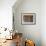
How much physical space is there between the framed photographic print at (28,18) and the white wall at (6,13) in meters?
1.33

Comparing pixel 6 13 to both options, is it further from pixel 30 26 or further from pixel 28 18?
pixel 30 26

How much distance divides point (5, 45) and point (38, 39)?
11.0 feet

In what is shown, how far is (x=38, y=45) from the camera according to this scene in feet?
19.0

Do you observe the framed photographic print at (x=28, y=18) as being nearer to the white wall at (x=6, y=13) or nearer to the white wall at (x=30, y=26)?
the white wall at (x=30, y=26)

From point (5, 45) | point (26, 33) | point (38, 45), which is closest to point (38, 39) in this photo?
point (38, 45)

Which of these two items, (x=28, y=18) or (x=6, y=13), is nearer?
(x=6, y=13)

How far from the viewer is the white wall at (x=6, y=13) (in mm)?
4441

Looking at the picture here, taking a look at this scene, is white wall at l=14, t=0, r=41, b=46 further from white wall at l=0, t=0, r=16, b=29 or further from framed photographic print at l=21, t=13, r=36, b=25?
white wall at l=0, t=0, r=16, b=29

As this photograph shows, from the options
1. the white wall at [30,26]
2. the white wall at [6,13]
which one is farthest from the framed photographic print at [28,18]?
the white wall at [6,13]

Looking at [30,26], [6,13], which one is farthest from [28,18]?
[6,13]

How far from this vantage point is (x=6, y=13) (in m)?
4.48

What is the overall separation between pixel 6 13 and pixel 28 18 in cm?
156

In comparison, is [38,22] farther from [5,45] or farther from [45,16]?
[5,45]

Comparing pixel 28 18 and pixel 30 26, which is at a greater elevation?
pixel 28 18
